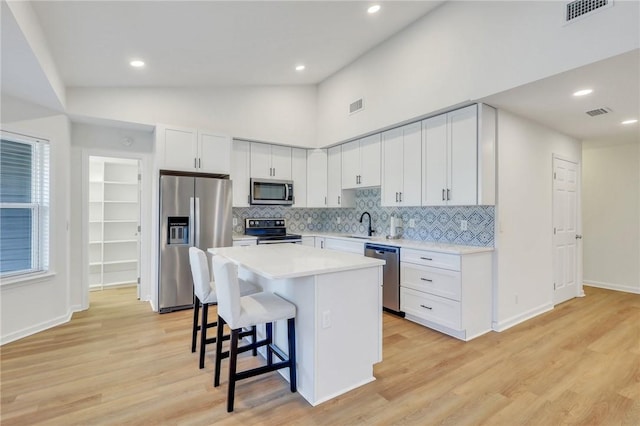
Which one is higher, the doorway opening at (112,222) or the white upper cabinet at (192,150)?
the white upper cabinet at (192,150)

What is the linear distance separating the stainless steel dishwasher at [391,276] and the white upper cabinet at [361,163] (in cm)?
103

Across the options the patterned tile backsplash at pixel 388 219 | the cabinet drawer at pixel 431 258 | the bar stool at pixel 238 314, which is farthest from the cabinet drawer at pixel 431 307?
the bar stool at pixel 238 314

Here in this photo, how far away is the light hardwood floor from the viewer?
196 cm

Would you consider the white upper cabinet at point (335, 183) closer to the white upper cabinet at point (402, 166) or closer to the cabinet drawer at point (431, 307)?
the white upper cabinet at point (402, 166)

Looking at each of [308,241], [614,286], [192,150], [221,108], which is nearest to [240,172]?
[192,150]

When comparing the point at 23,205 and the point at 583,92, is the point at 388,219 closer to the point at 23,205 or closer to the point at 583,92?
the point at 583,92

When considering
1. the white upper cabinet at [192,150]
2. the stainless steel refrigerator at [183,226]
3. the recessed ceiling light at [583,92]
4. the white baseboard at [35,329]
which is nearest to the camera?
the recessed ceiling light at [583,92]

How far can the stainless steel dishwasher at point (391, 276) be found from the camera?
3.75m

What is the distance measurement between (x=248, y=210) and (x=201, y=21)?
9.41ft

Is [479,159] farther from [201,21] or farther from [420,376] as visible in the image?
[201,21]

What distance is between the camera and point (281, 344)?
258 cm

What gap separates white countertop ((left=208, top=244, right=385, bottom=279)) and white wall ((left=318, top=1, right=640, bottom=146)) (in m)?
2.07

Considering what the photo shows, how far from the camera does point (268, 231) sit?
5.07 metres

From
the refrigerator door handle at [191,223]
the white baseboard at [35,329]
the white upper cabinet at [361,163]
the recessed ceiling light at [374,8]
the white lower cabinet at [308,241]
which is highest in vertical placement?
the recessed ceiling light at [374,8]
